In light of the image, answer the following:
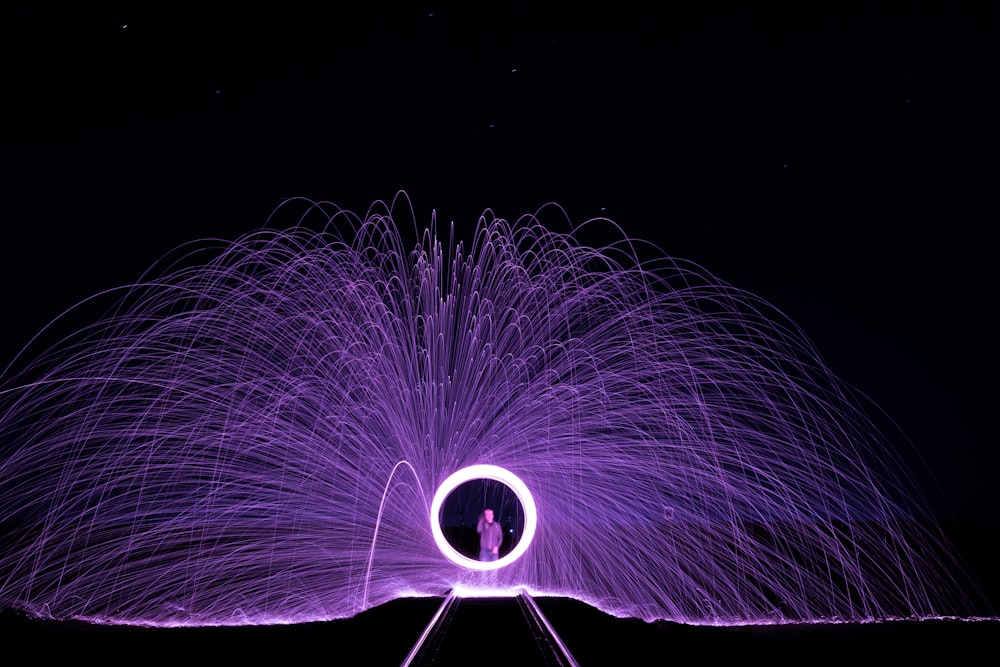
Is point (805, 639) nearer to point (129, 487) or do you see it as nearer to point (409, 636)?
point (409, 636)

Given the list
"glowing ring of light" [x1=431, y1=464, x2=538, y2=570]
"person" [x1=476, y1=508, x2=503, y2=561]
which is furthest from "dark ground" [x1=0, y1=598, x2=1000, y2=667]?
"person" [x1=476, y1=508, x2=503, y2=561]

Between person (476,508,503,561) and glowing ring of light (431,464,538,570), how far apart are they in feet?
1.91

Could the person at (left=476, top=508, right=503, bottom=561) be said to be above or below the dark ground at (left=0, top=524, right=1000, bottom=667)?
below

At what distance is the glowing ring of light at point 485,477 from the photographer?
12.3 meters

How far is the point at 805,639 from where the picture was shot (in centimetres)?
827

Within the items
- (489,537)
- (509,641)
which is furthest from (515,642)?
(489,537)

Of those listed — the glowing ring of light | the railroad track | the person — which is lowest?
the person

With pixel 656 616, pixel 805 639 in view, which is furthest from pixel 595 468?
pixel 805 639

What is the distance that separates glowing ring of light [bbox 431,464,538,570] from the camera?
40.3 feet

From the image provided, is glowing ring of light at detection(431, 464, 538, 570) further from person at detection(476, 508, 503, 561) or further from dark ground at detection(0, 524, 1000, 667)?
dark ground at detection(0, 524, 1000, 667)

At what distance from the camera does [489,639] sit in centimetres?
788

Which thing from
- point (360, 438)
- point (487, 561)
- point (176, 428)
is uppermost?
point (176, 428)

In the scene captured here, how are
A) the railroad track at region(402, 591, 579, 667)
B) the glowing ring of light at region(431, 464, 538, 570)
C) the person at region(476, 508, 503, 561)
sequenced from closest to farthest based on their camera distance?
the railroad track at region(402, 591, 579, 667) < the glowing ring of light at region(431, 464, 538, 570) < the person at region(476, 508, 503, 561)

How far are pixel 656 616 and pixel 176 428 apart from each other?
698 cm
